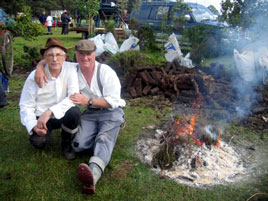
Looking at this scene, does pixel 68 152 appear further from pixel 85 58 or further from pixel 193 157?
pixel 193 157

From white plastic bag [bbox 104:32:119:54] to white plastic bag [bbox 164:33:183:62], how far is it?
205cm

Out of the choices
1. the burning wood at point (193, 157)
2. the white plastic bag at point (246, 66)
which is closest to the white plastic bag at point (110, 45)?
the white plastic bag at point (246, 66)

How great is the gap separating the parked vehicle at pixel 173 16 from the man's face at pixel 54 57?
7.63 metres

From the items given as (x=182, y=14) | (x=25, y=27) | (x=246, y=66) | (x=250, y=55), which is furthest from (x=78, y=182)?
(x=182, y=14)

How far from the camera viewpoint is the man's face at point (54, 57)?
10.5 feet

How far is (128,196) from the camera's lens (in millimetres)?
2807

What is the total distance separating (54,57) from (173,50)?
6.22 m

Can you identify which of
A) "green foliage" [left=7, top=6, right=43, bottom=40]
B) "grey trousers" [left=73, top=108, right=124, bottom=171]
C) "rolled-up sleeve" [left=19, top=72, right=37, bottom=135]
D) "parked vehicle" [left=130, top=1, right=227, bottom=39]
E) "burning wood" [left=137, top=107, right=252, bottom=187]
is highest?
"parked vehicle" [left=130, top=1, right=227, bottom=39]

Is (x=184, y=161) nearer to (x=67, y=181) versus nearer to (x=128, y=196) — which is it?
(x=128, y=196)

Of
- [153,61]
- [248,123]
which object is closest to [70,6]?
[153,61]

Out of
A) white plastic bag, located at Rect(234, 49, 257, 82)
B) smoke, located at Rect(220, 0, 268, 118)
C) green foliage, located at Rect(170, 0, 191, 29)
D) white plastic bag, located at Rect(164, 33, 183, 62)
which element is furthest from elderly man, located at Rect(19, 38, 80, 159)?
green foliage, located at Rect(170, 0, 191, 29)

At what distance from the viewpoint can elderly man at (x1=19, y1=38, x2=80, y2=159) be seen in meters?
Answer: 3.19

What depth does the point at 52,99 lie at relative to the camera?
11.1 feet

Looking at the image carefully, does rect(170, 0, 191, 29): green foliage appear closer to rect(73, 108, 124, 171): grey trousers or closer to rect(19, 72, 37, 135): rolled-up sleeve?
rect(73, 108, 124, 171): grey trousers
